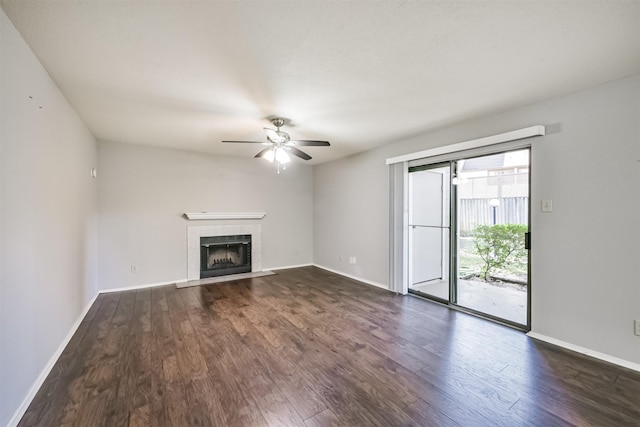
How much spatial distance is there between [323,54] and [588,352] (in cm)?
345

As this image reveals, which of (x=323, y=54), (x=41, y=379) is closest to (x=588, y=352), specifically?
(x=323, y=54)

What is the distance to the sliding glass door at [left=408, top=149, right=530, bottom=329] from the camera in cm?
310

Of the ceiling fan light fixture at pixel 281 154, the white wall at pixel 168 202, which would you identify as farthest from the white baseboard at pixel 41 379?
the ceiling fan light fixture at pixel 281 154

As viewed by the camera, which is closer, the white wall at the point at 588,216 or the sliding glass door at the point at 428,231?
the white wall at the point at 588,216

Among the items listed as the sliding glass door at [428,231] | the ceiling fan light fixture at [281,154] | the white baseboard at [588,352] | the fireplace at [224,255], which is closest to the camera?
the white baseboard at [588,352]

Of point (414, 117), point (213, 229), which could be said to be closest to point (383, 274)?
point (414, 117)

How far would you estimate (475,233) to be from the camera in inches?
141

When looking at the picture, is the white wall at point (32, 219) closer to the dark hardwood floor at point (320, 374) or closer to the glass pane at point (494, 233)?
the dark hardwood floor at point (320, 374)

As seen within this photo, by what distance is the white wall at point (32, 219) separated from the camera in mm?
1562

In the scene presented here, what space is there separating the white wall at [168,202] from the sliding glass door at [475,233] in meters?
2.98

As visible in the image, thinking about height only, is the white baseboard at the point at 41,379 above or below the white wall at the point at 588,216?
below

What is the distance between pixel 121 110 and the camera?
296cm

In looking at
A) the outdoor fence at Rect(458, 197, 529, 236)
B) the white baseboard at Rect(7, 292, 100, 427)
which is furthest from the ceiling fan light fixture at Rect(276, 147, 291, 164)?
the white baseboard at Rect(7, 292, 100, 427)

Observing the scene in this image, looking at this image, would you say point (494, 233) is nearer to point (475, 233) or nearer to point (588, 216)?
point (475, 233)
